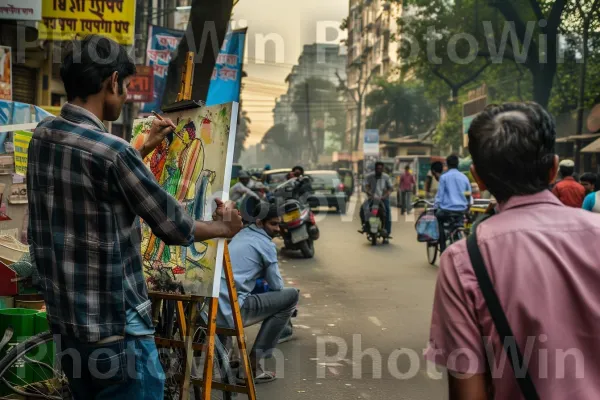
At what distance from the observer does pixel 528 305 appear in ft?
6.39

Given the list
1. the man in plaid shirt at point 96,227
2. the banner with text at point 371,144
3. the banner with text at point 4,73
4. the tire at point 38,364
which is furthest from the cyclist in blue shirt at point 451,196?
the banner with text at point 371,144

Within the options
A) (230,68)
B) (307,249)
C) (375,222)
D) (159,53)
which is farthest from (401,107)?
(307,249)

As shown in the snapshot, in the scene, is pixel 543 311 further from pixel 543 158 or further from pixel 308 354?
pixel 308 354

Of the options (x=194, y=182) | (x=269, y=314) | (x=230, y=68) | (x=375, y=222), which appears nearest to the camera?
(x=194, y=182)

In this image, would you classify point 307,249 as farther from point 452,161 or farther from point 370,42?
point 370,42

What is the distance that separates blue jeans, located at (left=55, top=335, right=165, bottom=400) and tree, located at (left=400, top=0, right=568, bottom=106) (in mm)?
21820

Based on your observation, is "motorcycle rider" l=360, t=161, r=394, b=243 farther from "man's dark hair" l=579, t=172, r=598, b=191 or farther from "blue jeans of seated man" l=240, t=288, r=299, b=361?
"blue jeans of seated man" l=240, t=288, r=299, b=361

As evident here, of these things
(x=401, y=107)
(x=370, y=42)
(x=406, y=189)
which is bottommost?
(x=406, y=189)

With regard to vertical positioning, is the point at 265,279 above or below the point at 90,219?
below

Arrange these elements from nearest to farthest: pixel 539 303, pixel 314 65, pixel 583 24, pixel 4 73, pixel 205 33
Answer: pixel 539 303 < pixel 205 33 < pixel 4 73 < pixel 583 24 < pixel 314 65

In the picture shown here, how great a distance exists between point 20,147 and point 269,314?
95.1 inches

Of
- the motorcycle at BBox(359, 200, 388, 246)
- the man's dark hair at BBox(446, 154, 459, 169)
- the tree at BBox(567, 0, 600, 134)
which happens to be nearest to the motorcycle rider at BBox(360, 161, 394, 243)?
the motorcycle at BBox(359, 200, 388, 246)

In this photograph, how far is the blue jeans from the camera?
109 inches

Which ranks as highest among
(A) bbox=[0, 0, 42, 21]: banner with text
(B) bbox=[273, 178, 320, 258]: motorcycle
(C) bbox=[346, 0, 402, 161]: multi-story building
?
(C) bbox=[346, 0, 402, 161]: multi-story building
